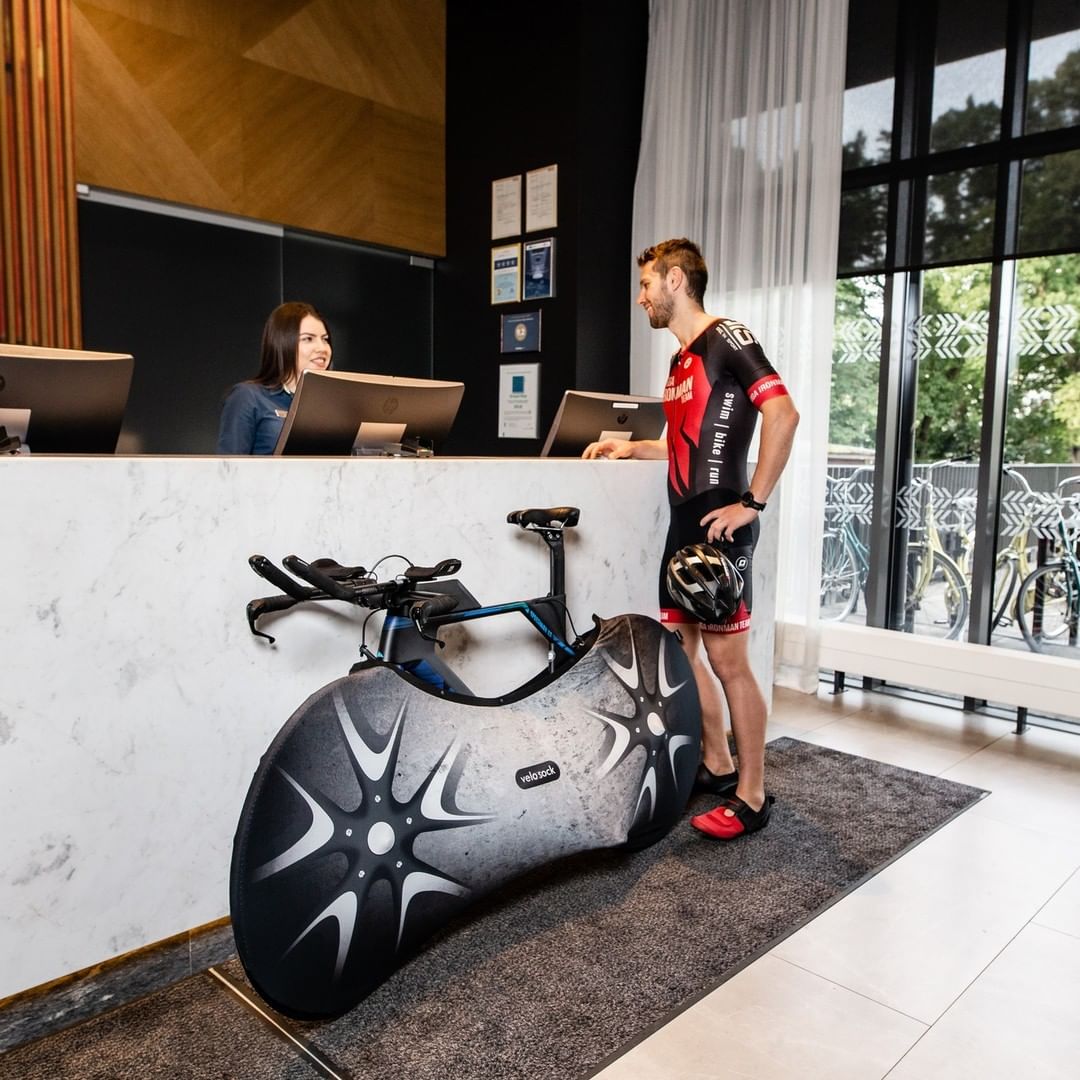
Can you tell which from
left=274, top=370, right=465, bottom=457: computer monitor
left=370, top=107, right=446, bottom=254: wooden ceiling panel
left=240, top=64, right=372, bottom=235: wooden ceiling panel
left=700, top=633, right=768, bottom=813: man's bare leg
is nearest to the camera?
left=274, top=370, right=465, bottom=457: computer monitor

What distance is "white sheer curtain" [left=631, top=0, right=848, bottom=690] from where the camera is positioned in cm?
416

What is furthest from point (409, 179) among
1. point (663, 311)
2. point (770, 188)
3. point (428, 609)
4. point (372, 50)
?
point (428, 609)

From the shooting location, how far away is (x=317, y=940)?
162cm

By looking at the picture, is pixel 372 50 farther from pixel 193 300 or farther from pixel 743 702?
pixel 743 702

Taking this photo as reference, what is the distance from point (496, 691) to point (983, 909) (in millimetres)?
1308

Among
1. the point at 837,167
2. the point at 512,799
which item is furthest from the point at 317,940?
the point at 837,167

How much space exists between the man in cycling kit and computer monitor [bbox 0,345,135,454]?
1.43m

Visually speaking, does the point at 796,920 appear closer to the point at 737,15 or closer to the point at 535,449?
the point at 535,449

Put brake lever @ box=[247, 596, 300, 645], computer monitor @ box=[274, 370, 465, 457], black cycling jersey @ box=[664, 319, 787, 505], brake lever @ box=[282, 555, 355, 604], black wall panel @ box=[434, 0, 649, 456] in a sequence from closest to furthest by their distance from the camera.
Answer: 1. brake lever @ box=[282, 555, 355, 604]
2. brake lever @ box=[247, 596, 300, 645]
3. computer monitor @ box=[274, 370, 465, 457]
4. black cycling jersey @ box=[664, 319, 787, 505]
5. black wall panel @ box=[434, 0, 649, 456]

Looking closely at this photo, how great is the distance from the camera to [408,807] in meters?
1.75

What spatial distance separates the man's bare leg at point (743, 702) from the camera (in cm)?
259

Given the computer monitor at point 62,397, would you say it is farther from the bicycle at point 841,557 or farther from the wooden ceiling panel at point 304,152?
the bicycle at point 841,557

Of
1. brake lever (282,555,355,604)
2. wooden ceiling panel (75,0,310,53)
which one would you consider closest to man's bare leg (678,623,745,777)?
brake lever (282,555,355,604)

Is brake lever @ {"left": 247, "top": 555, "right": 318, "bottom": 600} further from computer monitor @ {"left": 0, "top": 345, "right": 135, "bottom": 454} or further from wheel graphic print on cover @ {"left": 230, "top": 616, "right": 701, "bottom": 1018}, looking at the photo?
computer monitor @ {"left": 0, "top": 345, "right": 135, "bottom": 454}
